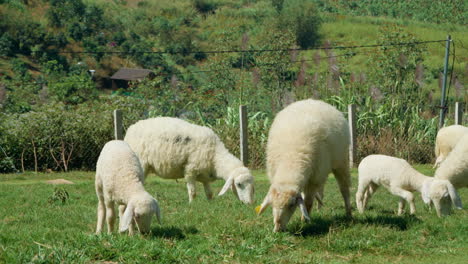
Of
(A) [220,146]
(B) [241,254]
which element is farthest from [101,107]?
(B) [241,254]

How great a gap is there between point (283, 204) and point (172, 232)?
1.37 meters

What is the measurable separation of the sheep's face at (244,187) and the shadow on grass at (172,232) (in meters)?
2.39

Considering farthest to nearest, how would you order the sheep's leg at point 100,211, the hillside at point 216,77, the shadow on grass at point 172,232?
the hillside at point 216,77, the sheep's leg at point 100,211, the shadow on grass at point 172,232

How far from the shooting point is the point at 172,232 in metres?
7.23

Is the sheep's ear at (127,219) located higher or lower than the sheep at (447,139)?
higher

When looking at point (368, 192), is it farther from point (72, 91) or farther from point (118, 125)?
point (72, 91)

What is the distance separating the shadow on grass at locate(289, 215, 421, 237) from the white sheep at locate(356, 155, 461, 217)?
2.31 feet

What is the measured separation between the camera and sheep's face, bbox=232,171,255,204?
9.86 metres

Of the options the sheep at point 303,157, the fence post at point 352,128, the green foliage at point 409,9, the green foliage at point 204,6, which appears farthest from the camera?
the green foliage at point 204,6

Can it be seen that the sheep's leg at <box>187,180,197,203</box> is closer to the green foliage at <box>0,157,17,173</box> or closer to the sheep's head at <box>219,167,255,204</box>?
the sheep's head at <box>219,167,255,204</box>

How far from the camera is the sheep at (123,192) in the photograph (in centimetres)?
683

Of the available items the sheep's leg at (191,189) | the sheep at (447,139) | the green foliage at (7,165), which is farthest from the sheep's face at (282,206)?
the green foliage at (7,165)

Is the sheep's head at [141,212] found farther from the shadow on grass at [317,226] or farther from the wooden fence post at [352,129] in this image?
the wooden fence post at [352,129]

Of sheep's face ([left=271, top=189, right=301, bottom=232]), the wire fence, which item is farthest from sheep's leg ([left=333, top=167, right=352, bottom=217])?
the wire fence
